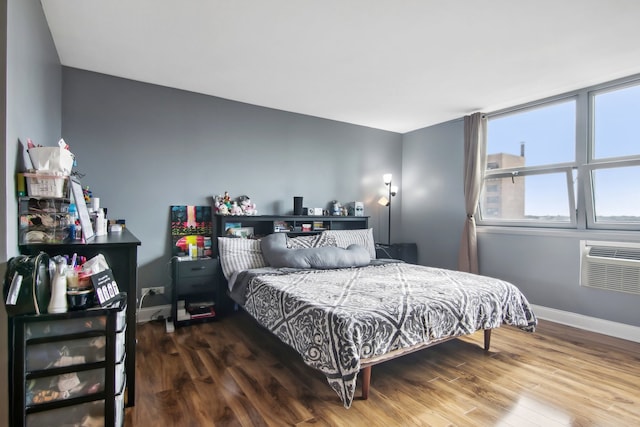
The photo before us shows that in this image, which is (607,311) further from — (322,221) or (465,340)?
(322,221)

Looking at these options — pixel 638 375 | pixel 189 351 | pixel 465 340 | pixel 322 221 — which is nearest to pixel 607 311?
pixel 638 375

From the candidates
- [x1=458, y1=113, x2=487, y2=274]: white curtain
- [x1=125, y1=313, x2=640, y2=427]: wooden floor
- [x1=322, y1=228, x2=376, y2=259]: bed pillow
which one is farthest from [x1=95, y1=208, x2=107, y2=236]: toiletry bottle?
[x1=458, y1=113, x2=487, y2=274]: white curtain

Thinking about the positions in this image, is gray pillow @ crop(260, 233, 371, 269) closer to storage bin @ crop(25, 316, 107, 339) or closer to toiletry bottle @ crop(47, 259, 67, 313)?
storage bin @ crop(25, 316, 107, 339)

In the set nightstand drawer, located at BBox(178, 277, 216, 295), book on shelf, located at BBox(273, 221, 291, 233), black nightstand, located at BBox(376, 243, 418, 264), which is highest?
book on shelf, located at BBox(273, 221, 291, 233)

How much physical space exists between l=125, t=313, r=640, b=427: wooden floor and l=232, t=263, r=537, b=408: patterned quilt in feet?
0.84

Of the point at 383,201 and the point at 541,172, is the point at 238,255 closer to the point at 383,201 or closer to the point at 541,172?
the point at 383,201

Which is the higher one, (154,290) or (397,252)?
(397,252)

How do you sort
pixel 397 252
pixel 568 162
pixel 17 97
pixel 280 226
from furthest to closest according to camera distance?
pixel 397 252 → pixel 280 226 → pixel 568 162 → pixel 17 97

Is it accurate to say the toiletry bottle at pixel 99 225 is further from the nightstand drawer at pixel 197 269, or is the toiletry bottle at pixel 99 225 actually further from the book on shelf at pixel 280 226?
the book on shelf at pixel 280 226

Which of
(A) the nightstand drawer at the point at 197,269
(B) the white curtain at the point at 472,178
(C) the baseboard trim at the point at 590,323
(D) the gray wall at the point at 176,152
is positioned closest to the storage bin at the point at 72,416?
(A) the nightstand drawer at the point at 197,269

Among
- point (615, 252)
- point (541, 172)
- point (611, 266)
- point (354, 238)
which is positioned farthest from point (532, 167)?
point (354, 238)

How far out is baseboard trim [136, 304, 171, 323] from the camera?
3369 mm

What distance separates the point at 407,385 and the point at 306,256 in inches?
62.7

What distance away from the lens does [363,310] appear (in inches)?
78.5
